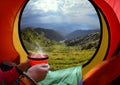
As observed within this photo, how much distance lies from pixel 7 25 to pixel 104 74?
0.84m

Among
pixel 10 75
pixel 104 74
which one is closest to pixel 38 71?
pixel 10 75

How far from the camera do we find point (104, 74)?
70.2 inches

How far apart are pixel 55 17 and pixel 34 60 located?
2.01 m

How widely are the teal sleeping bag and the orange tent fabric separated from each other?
1.46 feet

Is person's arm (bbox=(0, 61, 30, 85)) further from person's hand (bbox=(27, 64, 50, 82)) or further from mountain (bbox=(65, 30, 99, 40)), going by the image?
mountain (bbox=(65, 30, 99, 40))

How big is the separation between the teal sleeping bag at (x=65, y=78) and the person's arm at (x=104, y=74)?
70mm

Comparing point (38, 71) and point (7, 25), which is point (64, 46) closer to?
point (7, 25)

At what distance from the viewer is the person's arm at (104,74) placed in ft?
5.81

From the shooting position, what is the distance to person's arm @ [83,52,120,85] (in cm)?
177

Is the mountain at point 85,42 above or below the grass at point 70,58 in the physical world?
above

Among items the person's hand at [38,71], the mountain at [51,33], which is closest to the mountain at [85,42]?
the mountain at [51,33]

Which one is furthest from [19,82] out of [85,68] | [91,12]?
[91,12]

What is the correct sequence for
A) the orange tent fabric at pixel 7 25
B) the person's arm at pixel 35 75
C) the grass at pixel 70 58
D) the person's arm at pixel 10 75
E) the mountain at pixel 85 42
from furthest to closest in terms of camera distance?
the mountain at pixel 85 42, the grass at pixel 70 58, the orange tent fabric at pixel 7 25, the person's arm at pixel 10 75, the person's arm at pixel 35 75

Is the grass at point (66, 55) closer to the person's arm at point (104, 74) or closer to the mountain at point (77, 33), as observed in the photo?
the mountain at point (77, 33)
